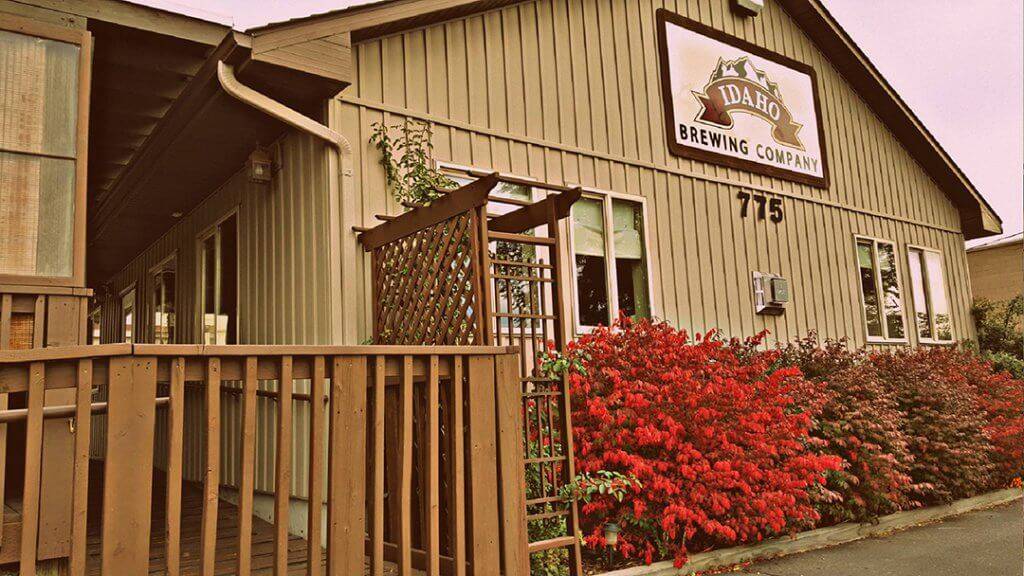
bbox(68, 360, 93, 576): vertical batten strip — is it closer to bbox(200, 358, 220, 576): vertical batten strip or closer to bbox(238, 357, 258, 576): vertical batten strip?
bbox(200, 358, 220, 576): vertical batten strip

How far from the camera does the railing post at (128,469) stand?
238 cm

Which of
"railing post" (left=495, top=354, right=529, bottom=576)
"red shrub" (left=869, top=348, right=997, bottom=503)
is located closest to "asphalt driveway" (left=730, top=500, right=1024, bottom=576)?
"red shrub" (left=869, top=348, right=997, bottom=503)

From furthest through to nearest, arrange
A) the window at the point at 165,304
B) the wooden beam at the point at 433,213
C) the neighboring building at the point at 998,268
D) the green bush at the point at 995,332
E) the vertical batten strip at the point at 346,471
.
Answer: the neighboring building at the point at 998,268 → the green bush at the point at 995,332 → the window at the point at 165,304 → the wooden beam at the point at 433,213 → the vertical batten strip at the point at 346,471

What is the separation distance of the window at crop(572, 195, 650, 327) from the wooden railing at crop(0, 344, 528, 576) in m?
3.39

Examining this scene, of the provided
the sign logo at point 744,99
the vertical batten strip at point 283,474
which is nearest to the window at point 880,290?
the sign logo at point 744,99

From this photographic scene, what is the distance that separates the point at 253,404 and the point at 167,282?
7336 millimetres

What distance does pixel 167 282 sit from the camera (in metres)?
9.14

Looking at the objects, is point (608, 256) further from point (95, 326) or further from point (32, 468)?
point (95, 326)

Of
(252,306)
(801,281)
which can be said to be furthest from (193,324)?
(801,281)

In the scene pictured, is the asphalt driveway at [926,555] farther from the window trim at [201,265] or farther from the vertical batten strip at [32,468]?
the window trim at [201,265]

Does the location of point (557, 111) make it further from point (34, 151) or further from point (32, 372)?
point (32, 372)

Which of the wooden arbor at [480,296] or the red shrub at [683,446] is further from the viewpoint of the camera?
the red shrub at [683,446]

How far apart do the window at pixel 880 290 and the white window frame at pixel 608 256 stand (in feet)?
13.4

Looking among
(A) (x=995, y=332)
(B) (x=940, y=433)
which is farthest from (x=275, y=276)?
(A) (x=995, y=332)
